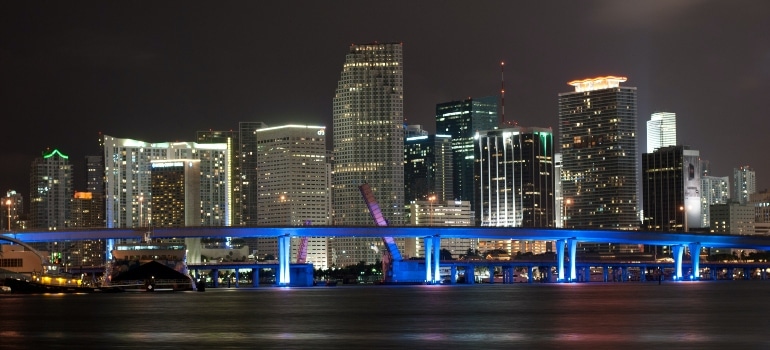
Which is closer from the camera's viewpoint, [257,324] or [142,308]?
[257,324]

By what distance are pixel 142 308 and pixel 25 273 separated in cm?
7212

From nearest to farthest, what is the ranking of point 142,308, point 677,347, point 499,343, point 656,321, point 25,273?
point 677,347 → point 499,343 → point 656,321 → point 142,308 → point 25,273

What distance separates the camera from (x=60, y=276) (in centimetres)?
16725

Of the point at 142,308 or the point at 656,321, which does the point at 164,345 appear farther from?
the point at 142,308

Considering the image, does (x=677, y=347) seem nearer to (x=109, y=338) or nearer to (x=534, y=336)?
(x=534, y=336)

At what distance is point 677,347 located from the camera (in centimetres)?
5250

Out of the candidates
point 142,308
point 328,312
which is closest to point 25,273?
point 142,308

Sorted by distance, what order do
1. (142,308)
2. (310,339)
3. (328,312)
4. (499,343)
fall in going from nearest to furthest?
(499,343) < (310,339) < (328,312) < (142,308)

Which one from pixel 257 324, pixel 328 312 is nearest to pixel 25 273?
pixel 328 312

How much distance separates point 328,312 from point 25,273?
8480 cm

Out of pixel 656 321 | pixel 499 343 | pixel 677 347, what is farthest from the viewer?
pixel 656 321

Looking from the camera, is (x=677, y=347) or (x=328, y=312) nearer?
(x=677, y=347)

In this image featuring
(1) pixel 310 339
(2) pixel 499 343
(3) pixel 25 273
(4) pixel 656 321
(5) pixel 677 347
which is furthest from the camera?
(3) pixel 25 273

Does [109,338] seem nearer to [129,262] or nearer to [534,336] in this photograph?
[534,336]
